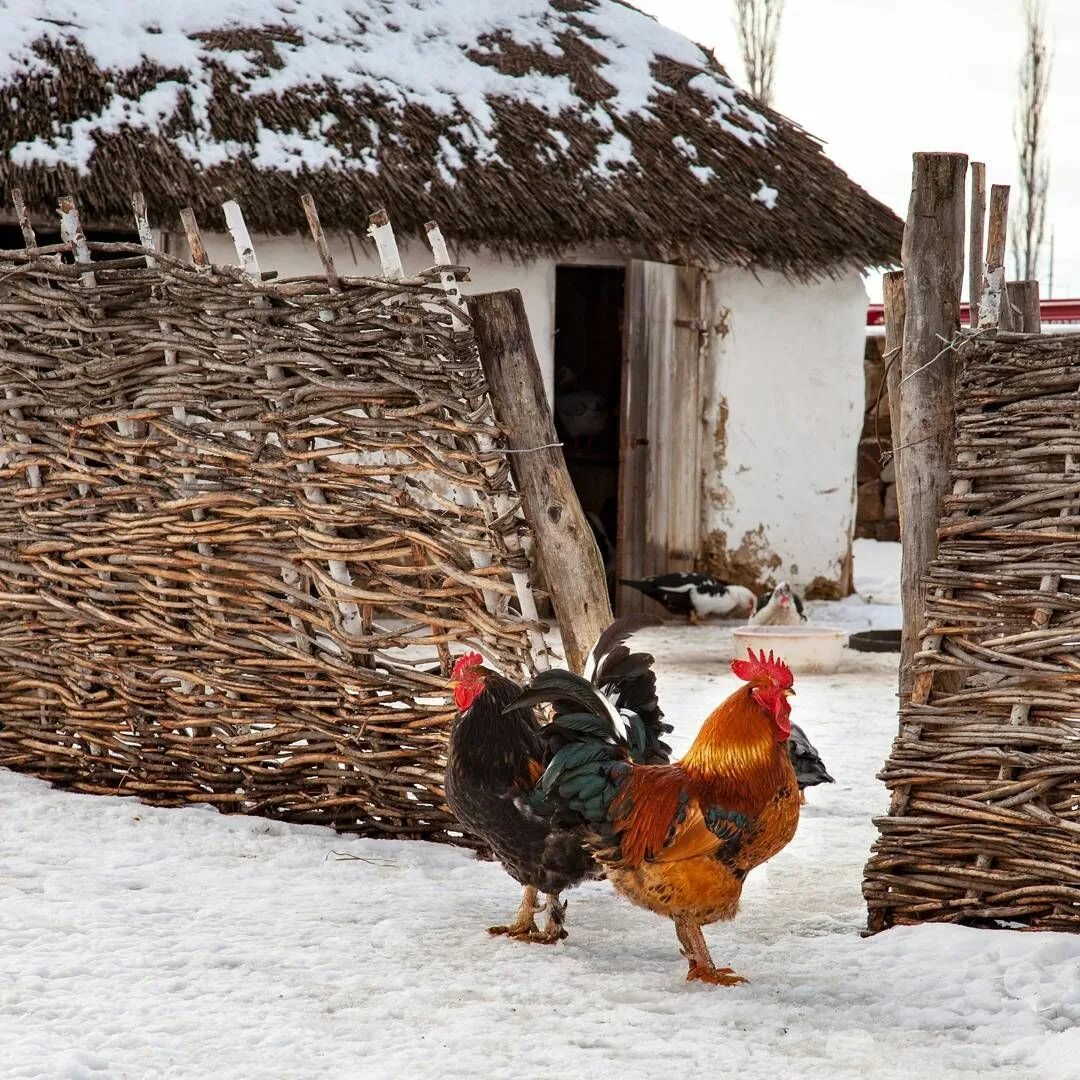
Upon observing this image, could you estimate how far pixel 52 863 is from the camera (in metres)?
4.32

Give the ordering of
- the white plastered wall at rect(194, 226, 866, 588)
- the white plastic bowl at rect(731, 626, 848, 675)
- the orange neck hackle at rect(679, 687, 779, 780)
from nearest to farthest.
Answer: the orange neck hackle at rect(679, 687, 779, 780)
the white plastic bowl at rect(731, 626, 848, 675)
the white plastered wall at rect(194, 226, 866, 588)

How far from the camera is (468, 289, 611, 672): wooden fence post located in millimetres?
4305

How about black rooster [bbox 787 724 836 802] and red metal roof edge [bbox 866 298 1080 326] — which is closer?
black rooster [bbox 787 724 836 802]

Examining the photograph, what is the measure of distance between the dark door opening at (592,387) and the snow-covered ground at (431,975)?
678 centimetres

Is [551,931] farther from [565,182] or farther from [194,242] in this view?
[565,182]

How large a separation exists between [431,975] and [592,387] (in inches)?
388

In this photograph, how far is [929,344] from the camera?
3984 millimetres

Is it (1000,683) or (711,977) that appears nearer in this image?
(711,977)

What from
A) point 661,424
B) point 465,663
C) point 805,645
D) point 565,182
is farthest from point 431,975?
point 661,424

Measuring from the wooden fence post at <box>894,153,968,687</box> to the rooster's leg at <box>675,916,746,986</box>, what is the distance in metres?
0.99

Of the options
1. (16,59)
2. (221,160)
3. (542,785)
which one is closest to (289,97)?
(221,160)

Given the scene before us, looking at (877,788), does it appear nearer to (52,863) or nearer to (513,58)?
(52,863)

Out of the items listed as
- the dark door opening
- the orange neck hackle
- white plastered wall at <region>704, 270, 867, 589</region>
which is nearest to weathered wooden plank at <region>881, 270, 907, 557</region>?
the orange neck hackle

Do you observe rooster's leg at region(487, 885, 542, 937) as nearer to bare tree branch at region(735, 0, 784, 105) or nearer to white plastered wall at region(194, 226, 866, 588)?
white plastered wall at region(194, 226, 866, 588)
